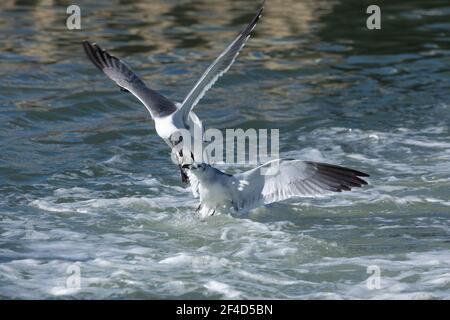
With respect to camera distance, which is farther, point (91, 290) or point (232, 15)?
point (232, 15)

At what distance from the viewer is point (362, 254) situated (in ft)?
25.3

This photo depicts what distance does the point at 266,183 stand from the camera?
8539 mm

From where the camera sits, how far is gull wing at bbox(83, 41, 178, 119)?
920 cm

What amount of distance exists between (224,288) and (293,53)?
8032 mm

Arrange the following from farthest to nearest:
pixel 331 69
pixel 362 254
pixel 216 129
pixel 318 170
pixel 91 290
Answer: pixel 331 69 < pixel 216 129 < pixel 318 170 < pixel 362 254 < pixel 91 290

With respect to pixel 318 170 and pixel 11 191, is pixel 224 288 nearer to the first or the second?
pixel 318 170

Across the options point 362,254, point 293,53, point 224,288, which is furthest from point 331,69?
point 224,288

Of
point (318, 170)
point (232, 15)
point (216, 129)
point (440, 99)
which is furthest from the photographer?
point (232, 15)

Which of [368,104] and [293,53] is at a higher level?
[293,53]

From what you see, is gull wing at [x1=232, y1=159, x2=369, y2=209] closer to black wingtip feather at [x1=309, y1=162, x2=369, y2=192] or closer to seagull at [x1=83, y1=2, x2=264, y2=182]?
black wingtip feather at [x1=309, y1=162, x2=369, y2=192]

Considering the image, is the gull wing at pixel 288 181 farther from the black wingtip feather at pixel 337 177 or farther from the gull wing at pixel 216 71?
the gull wing at pixel 216 71

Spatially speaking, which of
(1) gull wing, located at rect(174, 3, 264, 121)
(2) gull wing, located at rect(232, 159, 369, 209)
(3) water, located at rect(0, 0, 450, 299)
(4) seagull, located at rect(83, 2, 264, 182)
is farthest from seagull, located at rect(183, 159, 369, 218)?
(1) gull wing, located at rect(174, 3, 264, 121)

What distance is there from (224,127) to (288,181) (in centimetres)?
332

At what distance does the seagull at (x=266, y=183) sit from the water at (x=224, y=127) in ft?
0.56
